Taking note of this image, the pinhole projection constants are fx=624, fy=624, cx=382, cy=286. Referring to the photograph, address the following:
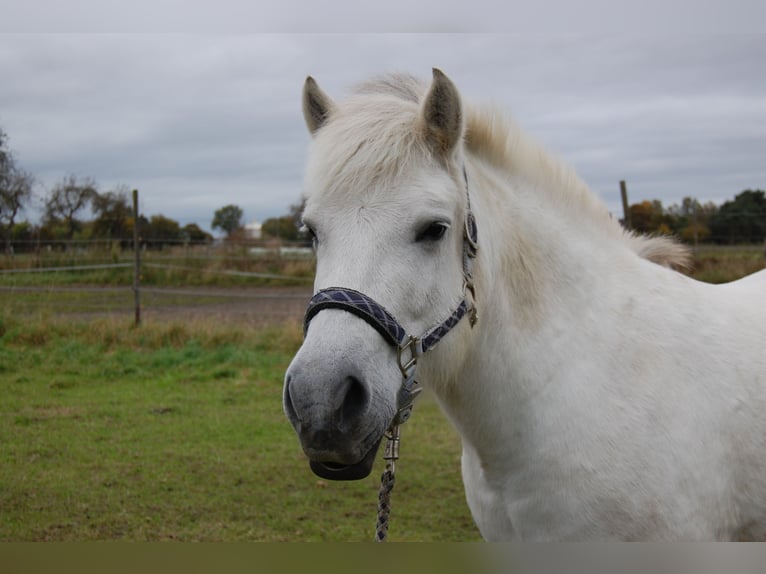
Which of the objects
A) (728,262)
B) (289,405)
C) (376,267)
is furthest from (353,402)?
(728,262)

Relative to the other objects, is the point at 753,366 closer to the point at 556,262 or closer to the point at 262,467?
the point at 556,262

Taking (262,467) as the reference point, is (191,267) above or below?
above

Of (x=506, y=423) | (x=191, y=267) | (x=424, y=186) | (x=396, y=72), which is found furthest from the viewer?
(x=191, y=267)

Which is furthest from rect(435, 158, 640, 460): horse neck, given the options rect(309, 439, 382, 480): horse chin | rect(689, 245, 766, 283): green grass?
rect(689, 245, 766, 283): green grass

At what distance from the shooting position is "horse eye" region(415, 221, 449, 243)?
5.59ft

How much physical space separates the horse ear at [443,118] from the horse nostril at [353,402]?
736mm

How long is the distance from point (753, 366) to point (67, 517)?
3976mm

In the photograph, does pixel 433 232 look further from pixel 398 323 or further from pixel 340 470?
pixel 340 470

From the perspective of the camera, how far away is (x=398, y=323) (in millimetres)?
1630

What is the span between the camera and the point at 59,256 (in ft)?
32.0

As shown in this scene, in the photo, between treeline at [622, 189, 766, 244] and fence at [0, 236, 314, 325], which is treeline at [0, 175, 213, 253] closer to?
fence at [0, 236, 314, 325]

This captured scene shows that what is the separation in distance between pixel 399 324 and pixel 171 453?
13.6ft

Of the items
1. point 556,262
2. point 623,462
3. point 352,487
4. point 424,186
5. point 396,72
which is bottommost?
point 352,487

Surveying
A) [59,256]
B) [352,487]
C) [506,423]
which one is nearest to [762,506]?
[506,423]
